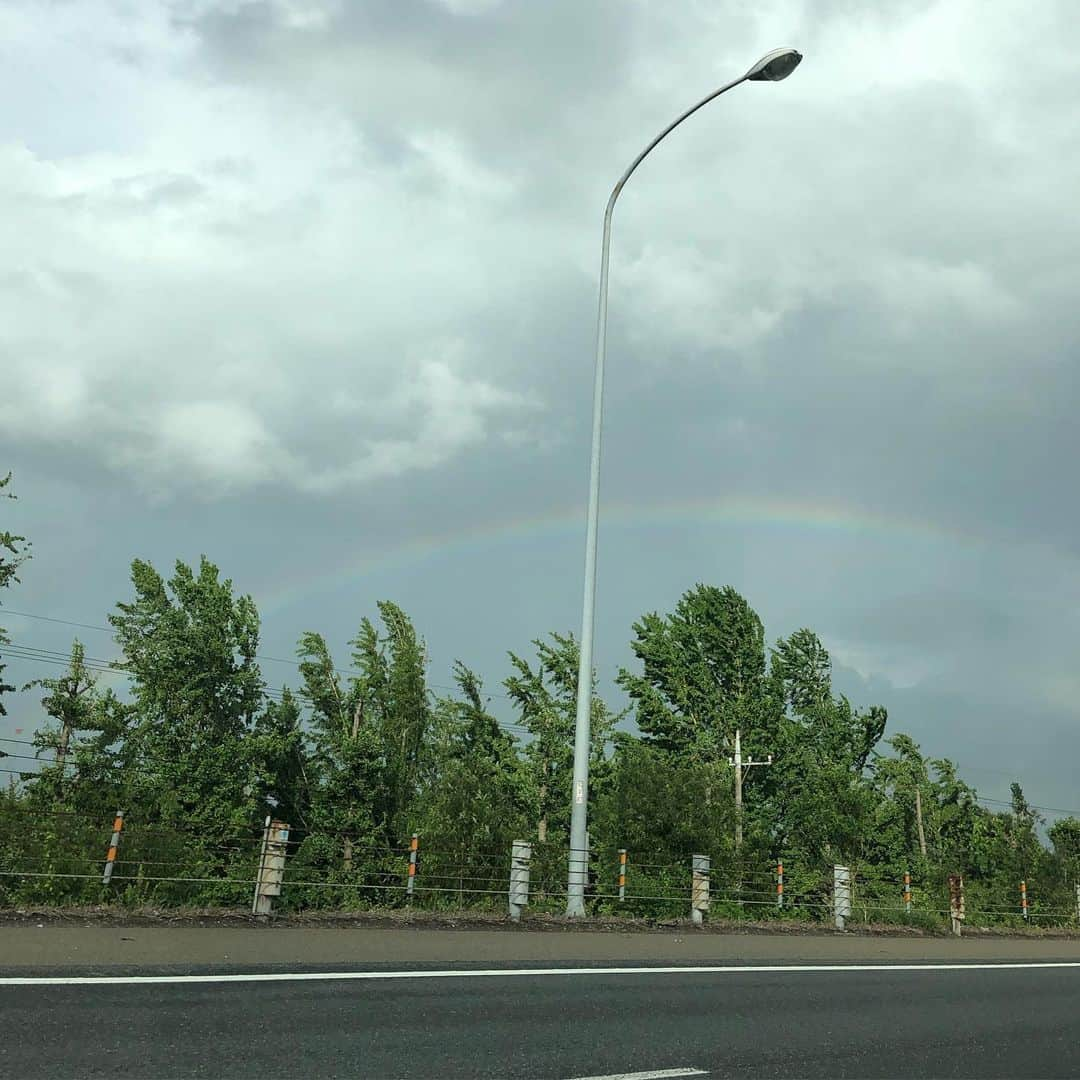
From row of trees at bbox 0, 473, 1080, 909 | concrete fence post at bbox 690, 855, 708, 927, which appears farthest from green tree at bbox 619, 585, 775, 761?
concrete fence post at bbox 690, 855, 708, 927

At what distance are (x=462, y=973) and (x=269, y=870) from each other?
424 cm

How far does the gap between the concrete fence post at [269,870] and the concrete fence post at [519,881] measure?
3733mm

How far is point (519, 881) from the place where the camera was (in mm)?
15805

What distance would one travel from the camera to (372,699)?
58.5 meters

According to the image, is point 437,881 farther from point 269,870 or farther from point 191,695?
point 191,695

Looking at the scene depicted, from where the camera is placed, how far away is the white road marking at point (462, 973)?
7781 millimetres

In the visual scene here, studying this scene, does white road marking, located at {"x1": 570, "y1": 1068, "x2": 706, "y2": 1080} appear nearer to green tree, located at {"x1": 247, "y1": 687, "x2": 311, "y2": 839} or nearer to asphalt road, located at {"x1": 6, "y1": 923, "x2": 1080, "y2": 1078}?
asphalt road, located at {"x1": 6, "y1": 923, "x2": 1080, "y2": 1078}

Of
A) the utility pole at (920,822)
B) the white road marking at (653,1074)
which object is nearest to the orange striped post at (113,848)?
the white road marking at (653,1074)

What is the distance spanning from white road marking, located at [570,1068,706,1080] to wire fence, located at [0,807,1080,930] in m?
7.48

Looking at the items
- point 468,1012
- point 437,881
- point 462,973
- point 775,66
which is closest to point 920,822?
point 437,881

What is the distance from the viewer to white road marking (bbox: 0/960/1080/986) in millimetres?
7781

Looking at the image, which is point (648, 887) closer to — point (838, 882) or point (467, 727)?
point (838, 882)

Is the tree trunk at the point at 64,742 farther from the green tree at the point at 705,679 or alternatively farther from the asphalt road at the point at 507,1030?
the asphalt road at the point at 507,1030

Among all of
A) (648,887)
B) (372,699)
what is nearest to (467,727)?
(372,699)
